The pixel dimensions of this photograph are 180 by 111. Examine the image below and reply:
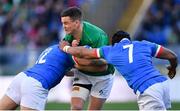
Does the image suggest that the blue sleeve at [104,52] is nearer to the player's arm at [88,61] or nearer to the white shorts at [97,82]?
the player's arm at [88,61]

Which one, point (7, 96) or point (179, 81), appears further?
point (179, 81)

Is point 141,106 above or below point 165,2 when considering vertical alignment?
above

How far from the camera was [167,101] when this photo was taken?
10.3 metres

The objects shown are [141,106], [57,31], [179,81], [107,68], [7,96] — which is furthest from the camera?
[57,31]

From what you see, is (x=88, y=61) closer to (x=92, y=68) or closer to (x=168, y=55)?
(x=92, y=68)

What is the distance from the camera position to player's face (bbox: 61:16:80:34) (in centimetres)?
1114

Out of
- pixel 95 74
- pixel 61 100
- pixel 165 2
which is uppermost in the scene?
pixel 95 74

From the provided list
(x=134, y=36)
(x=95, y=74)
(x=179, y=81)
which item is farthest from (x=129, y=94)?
(x=95, y=74)

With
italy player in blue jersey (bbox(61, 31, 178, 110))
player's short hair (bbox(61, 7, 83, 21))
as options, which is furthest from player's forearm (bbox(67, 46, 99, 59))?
player's short hair (bbox(61, 7, 83, 21))

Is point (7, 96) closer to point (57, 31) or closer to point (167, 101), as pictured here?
Answer: point (167, 101)

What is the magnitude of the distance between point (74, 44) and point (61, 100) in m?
8.22

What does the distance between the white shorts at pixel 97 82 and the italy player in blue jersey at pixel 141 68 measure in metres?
1.64

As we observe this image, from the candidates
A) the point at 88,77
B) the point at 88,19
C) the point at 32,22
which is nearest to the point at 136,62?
the point at 88,77

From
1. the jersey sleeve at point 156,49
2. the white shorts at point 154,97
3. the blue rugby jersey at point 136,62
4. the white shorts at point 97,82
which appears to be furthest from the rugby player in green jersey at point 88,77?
the white shorts at point 154,97
